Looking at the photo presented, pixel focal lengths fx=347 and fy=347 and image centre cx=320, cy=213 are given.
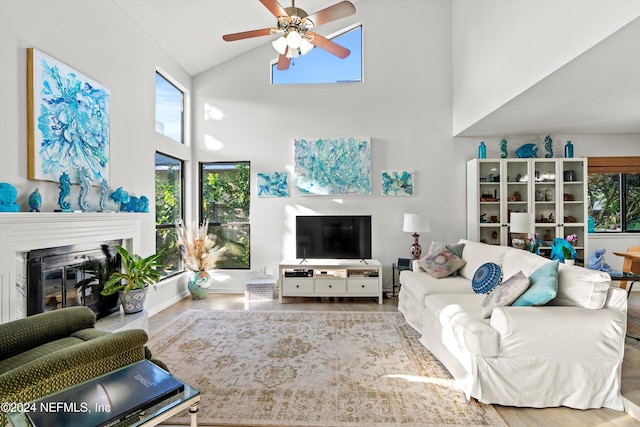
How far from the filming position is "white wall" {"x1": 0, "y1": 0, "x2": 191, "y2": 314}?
239 centimetres

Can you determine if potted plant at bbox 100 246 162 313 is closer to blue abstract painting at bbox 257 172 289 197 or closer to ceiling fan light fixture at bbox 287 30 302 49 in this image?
blue abstract painting at bbox 257 172 289 197

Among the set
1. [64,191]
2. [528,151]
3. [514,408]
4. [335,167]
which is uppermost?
[528,151]

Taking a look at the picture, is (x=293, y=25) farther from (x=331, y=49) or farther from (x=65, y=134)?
(x=65, y=134)

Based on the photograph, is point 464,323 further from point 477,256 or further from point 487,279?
point 477,256

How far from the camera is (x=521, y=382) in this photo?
7.16 feet

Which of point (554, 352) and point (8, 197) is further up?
point (8, 197)

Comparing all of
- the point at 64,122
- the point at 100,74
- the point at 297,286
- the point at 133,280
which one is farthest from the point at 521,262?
the point at 100,74

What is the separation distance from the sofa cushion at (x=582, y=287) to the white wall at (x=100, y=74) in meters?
3.85

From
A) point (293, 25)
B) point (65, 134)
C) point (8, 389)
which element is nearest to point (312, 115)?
point (293, 25)

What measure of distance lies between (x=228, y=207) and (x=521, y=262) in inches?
157

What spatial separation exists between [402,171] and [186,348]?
3.66 meters

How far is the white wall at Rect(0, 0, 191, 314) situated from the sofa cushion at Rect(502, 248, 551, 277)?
3772 millimetres

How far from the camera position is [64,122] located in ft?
9.16

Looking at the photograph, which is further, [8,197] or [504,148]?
[504,148]
